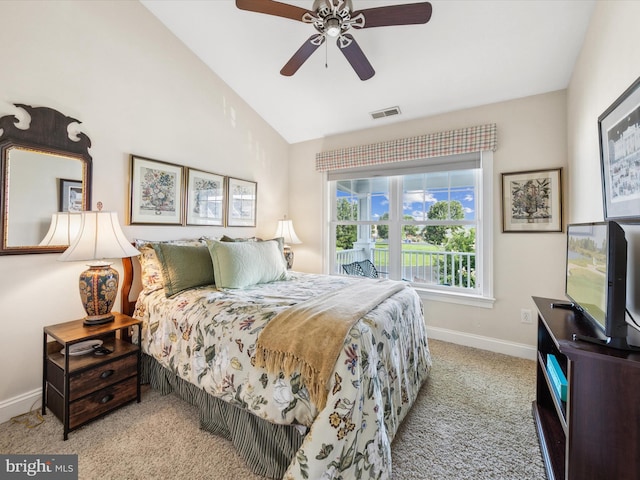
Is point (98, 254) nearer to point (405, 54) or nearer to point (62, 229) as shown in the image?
point (62, 229)

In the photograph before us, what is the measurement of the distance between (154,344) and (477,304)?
9.63 feet

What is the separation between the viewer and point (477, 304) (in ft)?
9.39

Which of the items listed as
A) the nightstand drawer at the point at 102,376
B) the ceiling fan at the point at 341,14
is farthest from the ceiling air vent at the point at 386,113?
the nightstand drawer at the point at 102,376

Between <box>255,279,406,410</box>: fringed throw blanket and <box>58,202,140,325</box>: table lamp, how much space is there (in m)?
1.21

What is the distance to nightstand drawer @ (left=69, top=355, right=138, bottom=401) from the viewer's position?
1.62 meters

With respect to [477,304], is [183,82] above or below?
above

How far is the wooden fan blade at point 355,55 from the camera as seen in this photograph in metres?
1.76

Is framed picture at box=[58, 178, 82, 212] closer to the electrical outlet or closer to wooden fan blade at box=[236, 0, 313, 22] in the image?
wooden fan blade at box=[236, 0, 313, 22]

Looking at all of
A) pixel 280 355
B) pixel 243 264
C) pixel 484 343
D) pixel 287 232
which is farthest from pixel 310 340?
pixel 287 232

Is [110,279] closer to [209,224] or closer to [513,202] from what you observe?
[209,224]

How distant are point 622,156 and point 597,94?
2.20ft

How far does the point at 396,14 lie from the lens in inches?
62.6

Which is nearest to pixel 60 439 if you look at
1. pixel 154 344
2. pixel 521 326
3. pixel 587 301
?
pixel 154 344

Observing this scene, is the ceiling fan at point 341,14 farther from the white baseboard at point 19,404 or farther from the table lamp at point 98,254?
the white baseboard at point 19,404
